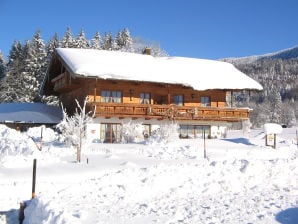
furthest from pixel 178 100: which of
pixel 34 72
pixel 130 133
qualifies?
pixel 34 72

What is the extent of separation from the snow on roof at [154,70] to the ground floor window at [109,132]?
336 cm

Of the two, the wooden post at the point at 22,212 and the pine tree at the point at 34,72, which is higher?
the pine tree at the point at 34,72

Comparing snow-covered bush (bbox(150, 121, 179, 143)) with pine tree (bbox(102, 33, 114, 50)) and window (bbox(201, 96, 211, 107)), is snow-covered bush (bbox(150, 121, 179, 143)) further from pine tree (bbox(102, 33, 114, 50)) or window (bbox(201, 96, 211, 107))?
pine tree (bbox(102, 33, 114, 50))

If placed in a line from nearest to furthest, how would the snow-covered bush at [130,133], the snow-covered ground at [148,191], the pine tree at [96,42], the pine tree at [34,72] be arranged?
the snow-covered ground at [148,191] → the snow-covered bush at [130,133] → the pine tree at [34,72] → the pine tree at [96,42]

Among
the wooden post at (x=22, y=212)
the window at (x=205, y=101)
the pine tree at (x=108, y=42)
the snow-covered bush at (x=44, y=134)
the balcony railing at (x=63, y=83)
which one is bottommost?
the wooden post at (x=22, y=212)

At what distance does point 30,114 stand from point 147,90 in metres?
8.87

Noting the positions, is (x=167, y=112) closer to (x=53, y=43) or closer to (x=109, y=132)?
(x=109, y=132)

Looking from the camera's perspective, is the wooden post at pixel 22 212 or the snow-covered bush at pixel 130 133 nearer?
the wooden post at pixel 22 212

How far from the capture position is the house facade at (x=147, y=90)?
92.4ft

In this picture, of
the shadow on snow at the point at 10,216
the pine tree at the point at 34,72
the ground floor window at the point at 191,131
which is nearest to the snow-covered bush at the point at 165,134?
the ground floor window at the point at 191,131

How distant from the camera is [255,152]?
2270cm

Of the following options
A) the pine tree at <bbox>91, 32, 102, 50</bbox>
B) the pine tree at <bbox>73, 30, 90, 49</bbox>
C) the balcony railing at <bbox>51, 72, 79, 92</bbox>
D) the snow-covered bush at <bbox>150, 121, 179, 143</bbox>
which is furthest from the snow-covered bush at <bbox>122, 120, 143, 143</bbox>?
the pine tree at <bbox>91, 32, 102, 50</bbox>

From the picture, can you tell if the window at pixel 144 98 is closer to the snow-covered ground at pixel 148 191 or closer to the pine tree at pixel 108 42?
the snow-covered ground at pixel 148 191

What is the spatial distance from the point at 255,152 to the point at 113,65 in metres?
11.8
